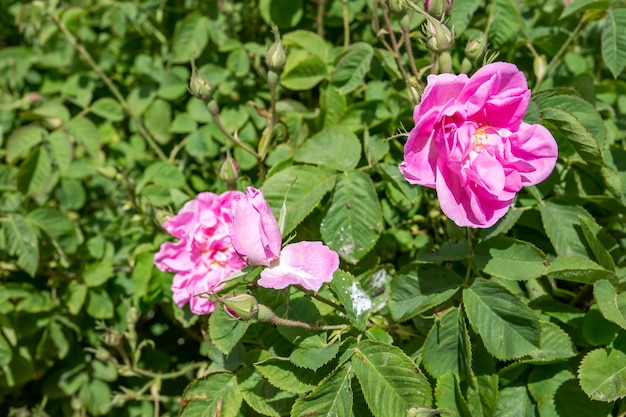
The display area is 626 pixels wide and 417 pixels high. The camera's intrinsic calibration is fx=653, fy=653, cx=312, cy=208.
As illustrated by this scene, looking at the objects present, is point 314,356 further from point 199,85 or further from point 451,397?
point 199,85

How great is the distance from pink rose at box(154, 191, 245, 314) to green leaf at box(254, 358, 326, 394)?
306 millimetres

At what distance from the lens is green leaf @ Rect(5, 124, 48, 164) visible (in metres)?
2.48

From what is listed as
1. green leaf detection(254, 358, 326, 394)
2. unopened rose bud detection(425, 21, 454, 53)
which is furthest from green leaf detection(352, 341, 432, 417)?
unopened rose bud detection(425, 21, 454, 53)

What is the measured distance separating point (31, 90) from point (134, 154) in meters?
0.75

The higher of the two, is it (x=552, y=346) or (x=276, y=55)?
(x=276, y=55)

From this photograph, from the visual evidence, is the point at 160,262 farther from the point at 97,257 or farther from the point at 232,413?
the point at 97,257

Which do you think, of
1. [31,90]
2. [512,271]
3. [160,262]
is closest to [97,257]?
[160,262]

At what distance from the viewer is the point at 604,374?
58.2 inches

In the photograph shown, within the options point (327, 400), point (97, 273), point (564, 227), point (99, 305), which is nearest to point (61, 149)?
point (97, 273)

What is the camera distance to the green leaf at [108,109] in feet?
8.57

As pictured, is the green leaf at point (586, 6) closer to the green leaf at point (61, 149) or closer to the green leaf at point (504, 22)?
the green leaf at point (504, 22)

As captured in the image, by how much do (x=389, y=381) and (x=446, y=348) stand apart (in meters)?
Answer: 0.24

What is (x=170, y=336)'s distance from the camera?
9.29 ft

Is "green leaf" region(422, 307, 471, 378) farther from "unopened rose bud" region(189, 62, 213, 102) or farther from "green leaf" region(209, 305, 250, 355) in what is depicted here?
"unopened rose bud" region(189, 62, 213, 102)
